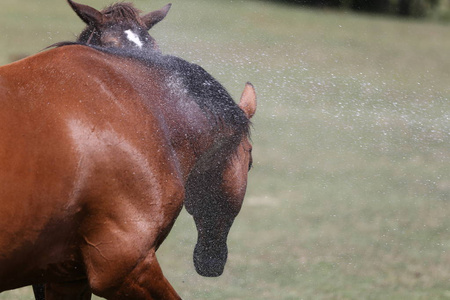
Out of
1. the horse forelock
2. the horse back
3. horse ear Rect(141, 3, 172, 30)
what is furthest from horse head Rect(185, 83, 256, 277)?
horse ear Rect(141, 3, 172, 30)

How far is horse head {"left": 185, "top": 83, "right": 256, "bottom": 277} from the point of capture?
3258 millimetres

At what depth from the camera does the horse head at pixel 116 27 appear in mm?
4586

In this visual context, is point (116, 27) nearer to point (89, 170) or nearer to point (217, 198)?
point (217, 198)

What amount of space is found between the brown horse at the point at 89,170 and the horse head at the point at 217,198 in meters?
0.26

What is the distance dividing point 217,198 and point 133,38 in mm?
1651

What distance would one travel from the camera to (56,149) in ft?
8.28

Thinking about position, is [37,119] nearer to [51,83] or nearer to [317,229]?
[51,83]

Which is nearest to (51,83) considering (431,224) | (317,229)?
(317,229)

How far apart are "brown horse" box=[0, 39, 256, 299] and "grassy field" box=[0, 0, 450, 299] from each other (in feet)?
7.10

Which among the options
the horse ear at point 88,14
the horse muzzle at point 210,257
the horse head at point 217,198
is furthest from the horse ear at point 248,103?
the horse ear at point 88,14

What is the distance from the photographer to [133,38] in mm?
4574

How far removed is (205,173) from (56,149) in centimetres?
90

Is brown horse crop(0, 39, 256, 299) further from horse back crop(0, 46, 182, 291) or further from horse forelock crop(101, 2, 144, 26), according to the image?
horse forelock crop(101, 2, 144, 26)

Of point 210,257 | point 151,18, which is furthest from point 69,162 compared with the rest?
point 151,18
